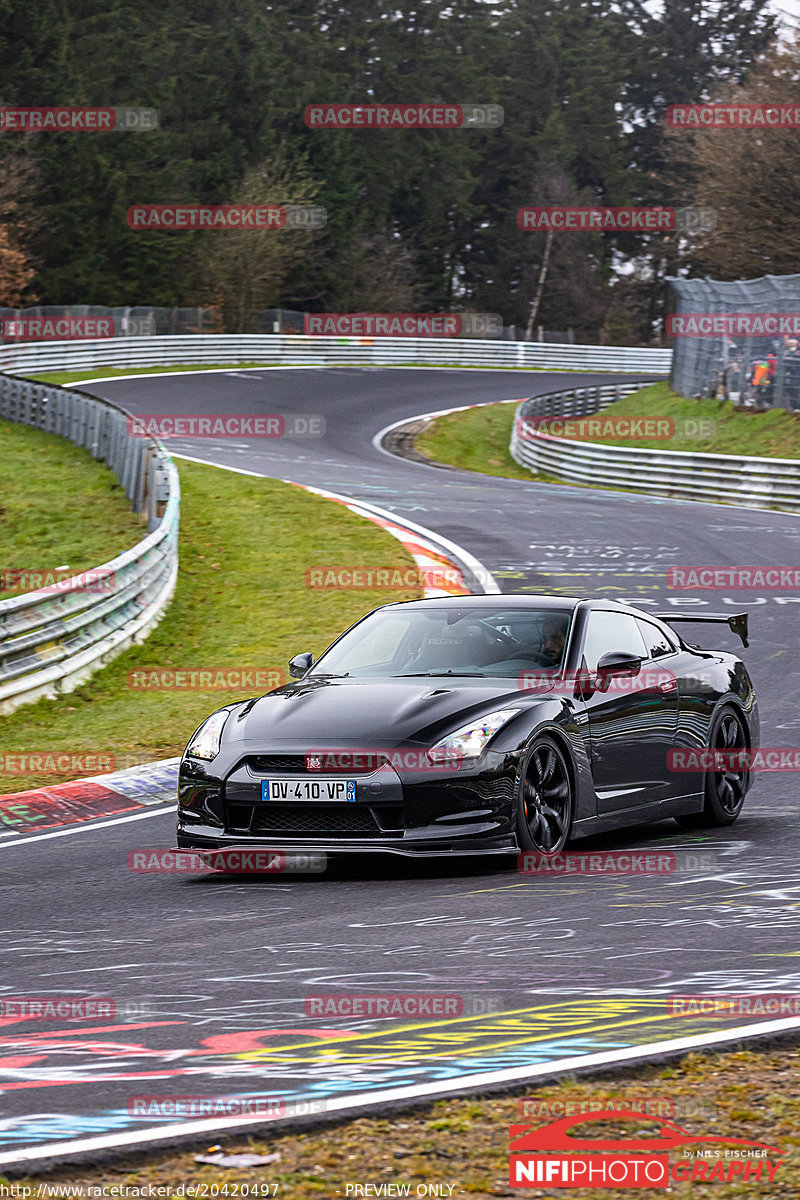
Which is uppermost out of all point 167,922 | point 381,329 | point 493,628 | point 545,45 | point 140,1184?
point 545,45

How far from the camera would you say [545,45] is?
98.1 meters

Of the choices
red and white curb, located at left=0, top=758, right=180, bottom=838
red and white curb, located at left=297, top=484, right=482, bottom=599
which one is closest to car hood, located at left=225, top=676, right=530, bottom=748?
red and white curb, located at left=0, top=758, right=180, bottom=838

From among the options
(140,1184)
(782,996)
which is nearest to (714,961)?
(782,996)

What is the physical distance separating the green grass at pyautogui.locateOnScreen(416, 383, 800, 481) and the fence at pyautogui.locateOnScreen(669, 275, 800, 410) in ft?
1.18

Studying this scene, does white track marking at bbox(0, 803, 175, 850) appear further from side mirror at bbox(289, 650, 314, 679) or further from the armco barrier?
the armco barrier

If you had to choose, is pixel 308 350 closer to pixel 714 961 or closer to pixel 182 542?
pixel 182 542

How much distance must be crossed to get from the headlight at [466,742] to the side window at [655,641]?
2.04m

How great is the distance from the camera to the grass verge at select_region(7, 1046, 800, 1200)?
3.73m

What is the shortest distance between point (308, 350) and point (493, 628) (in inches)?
2087

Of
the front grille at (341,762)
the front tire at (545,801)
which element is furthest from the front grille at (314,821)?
the front tire at (545,801)

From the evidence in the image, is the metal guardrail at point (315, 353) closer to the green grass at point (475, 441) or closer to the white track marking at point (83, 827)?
the green grass at point (475, 441)

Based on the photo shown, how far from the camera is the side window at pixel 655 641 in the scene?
32.7ft

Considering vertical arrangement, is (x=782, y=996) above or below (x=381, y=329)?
below

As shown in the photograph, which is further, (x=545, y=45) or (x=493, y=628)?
(x=545, y=45)
